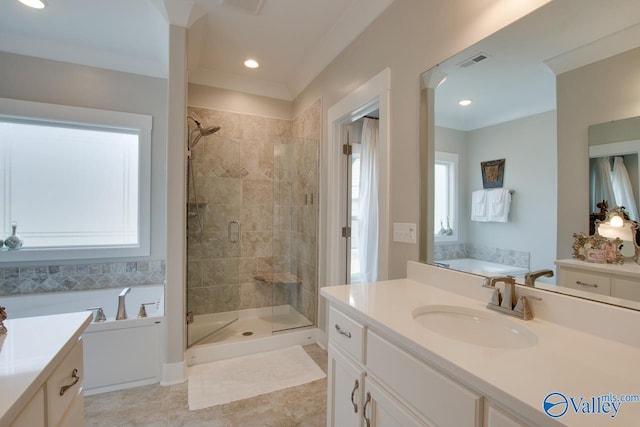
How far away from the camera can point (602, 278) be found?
3.04ft

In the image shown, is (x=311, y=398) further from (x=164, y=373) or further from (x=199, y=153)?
(x=199, y=153)

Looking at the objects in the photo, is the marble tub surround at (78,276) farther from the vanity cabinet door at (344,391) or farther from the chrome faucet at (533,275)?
the chrome faucet at (533,275)

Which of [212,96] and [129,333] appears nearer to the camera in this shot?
[129,333]

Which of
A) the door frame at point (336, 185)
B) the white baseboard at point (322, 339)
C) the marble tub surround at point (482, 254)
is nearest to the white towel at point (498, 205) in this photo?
the marble tub surround at point (482, 254)

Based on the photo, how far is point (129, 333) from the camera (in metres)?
2.03

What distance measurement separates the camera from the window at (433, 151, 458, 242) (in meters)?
1.47

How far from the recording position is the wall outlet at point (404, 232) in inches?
63.2

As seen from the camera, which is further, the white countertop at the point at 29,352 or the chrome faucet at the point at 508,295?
the chrome faucet at the point at 508,295

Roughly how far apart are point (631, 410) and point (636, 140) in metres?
0.79

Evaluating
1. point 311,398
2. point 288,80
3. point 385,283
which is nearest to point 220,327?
point 311,398

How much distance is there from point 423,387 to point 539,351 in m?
0.33

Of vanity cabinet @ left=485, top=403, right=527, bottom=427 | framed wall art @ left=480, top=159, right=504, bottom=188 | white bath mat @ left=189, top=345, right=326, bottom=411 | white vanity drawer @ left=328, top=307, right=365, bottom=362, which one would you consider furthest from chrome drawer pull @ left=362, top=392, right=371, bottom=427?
white bath mat @ left=189, top=345, right=326, bottom=411

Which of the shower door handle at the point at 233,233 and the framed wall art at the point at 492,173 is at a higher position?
the framed wall art at the point at 492,173

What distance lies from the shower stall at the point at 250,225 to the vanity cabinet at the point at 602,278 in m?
2.01
